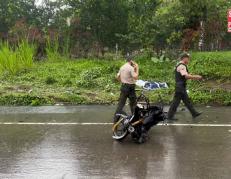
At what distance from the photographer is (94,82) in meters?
14.9

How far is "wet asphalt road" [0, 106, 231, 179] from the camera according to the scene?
24.4 feet

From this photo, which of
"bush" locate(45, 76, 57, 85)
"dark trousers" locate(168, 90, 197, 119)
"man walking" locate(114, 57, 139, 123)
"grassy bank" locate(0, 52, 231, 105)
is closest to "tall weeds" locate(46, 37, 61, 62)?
"grassy bank" locate(0, 52, 231, 105)

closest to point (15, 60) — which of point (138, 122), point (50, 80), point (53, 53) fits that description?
point (50, 80)

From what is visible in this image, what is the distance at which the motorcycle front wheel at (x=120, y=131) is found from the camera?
9.23 m

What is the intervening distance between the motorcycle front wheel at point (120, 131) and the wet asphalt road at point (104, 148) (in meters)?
0.14

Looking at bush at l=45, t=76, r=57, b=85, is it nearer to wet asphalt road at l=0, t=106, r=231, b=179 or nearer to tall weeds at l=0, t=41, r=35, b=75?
tall weeds at l=0, t=41, r=35, b=75

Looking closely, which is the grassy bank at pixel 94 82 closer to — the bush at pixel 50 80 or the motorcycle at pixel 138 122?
the bush at pixel 50 80

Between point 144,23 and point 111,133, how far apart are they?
9.39 m

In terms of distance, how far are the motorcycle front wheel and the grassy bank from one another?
3652mm

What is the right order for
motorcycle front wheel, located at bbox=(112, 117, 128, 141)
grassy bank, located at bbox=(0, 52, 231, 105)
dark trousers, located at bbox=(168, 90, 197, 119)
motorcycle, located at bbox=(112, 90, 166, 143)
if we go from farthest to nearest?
grassy bank, located at bbox=(0, 52, 231, 105) < dark trousers, located at bbox=(168, 90, 197, 119) < motorcycle front wheel, located at bbox=(112, 117, 128, 141) < motorcycle, located at bbox=(112, 90, 166, 143)

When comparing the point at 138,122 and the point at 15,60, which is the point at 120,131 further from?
the point at 15,60

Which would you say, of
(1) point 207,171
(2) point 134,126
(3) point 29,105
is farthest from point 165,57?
(1) point 207,171

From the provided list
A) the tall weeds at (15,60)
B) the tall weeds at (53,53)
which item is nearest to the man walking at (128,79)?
the tall weeds at (15,60)

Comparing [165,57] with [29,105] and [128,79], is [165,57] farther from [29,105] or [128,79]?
[128,79]
